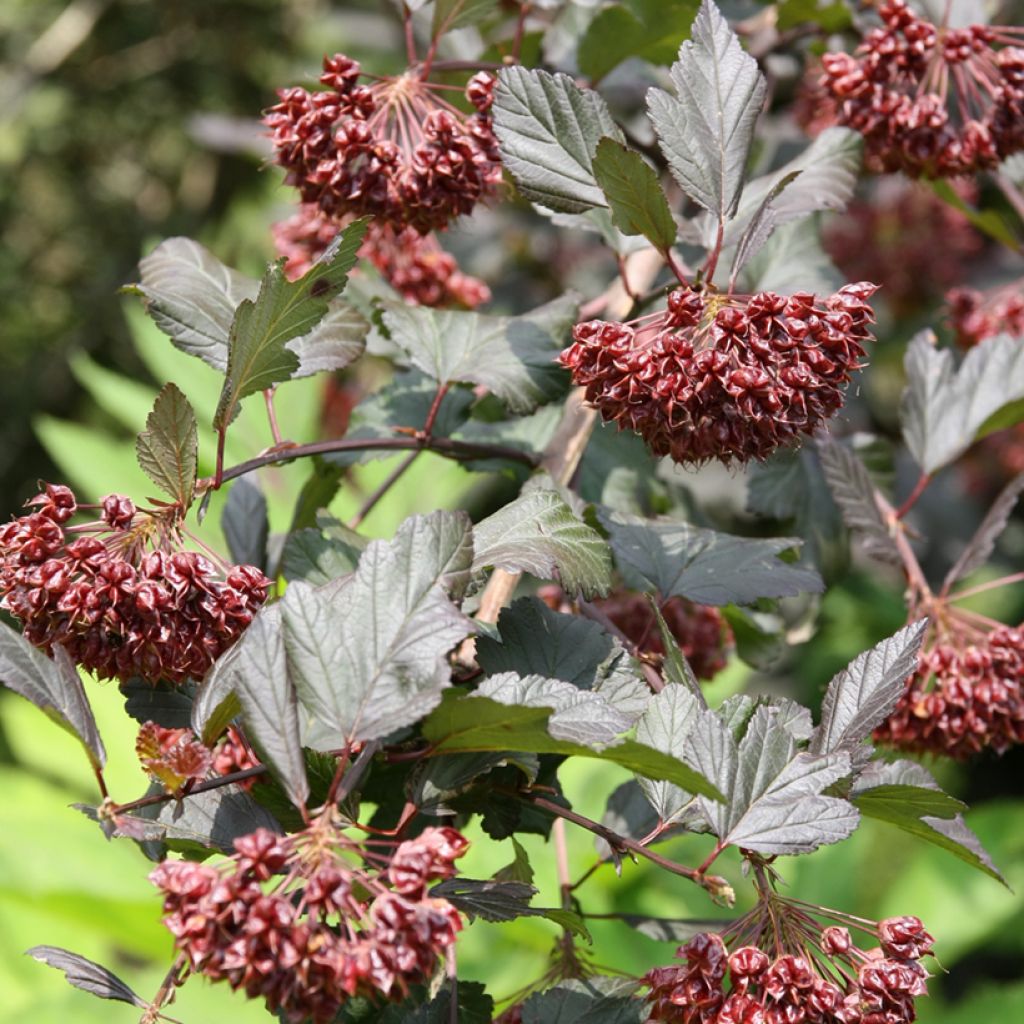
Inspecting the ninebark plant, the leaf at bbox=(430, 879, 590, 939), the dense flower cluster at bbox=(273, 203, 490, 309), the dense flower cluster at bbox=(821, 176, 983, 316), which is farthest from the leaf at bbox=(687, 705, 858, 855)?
the dense flower cluster at bbox=(821, 176, 983, 316)

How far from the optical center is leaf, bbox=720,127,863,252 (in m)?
0.94

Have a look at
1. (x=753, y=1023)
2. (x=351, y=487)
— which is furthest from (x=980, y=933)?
(x=753, y=1023)

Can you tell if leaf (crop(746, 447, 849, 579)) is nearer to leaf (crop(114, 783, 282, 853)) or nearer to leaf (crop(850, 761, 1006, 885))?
leaf (crop(850, 761, 1006, 885))

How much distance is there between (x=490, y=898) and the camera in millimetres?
709

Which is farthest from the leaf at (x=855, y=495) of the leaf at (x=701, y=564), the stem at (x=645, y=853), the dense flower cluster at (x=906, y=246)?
the dense flower cluster at (x=906, y=246)

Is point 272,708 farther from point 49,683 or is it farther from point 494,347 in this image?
point 494,347

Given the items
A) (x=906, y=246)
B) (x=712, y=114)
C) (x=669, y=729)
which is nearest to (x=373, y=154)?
(x=712, y=114)

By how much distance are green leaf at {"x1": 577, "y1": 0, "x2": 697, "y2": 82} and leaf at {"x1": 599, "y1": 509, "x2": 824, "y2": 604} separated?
1.50ft

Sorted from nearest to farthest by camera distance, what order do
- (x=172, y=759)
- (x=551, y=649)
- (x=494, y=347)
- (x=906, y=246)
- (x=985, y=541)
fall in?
(x=172, y=759) → (x=551, y=649) → (x=494, y=347) → (x=985, y=541) → (x=906, y=246)

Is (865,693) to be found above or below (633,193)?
below

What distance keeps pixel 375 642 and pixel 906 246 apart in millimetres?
1615

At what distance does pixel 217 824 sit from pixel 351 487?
1835mm

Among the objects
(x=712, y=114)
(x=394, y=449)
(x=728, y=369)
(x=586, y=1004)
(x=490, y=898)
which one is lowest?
(x=586, y=1004)

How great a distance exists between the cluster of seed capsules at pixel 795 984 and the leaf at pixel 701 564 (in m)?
0.24
